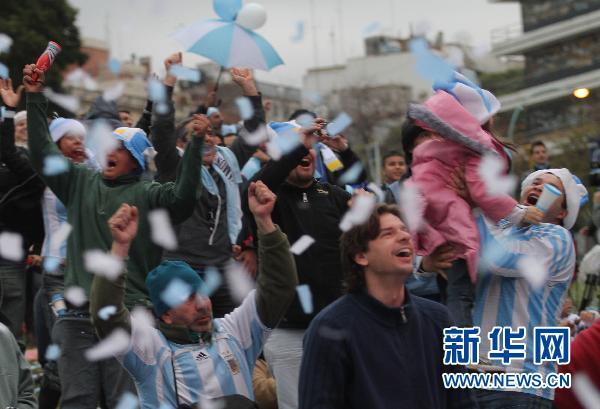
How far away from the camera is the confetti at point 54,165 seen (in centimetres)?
628

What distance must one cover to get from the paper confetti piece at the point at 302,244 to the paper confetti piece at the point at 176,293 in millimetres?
1338

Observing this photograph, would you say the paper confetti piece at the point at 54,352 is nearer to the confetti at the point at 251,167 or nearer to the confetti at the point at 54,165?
the confetti at the point at 54,165

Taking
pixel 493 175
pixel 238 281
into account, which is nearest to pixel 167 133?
pixel 238 281

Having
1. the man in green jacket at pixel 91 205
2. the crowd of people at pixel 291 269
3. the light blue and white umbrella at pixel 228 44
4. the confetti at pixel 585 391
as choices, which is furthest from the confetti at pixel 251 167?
the confetti at pixel 585 391

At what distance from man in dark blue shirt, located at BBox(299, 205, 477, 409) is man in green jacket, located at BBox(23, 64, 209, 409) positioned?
150 cm

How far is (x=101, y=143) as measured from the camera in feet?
21.6

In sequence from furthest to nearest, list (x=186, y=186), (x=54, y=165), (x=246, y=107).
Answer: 1. (x=246, y=107)
2. (x=54, y=165)
3. (x=186, y=186)

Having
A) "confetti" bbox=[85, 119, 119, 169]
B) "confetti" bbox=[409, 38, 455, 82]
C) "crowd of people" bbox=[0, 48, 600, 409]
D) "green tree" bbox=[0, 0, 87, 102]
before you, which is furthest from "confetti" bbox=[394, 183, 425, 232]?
"green tree" bbox=[0, 0, 87, 102]

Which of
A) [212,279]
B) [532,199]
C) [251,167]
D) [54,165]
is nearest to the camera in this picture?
[532,199]

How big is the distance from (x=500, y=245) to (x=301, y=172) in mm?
1784

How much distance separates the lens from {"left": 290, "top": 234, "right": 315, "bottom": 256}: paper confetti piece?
671 centimetres

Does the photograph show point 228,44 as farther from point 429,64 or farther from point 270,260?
point 270,260

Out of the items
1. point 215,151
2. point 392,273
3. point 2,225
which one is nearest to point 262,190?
point 392,273

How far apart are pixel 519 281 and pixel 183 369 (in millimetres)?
1512
